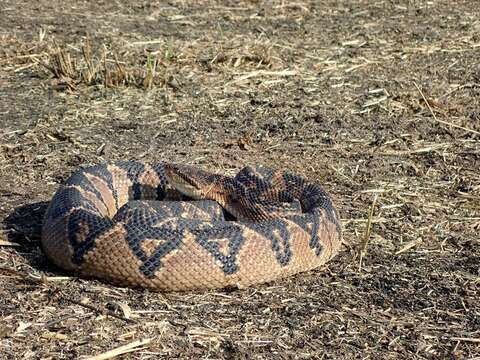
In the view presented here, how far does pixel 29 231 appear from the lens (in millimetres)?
7656

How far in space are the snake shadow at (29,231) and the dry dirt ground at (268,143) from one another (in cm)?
2

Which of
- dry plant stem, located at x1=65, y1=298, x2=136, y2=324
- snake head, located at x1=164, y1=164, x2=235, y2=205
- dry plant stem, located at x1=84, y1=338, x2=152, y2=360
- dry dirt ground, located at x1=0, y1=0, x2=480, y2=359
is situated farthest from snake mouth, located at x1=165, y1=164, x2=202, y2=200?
dry plant stem, located at x1=84, y1=338, x2=152, y2=360

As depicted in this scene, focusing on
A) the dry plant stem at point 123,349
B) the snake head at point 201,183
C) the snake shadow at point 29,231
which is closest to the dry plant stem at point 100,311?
the dry plant stem at point 123,349

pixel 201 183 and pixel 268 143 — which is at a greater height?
pixel 201 183

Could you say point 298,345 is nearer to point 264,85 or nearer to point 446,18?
point 264,85

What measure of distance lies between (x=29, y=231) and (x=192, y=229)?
151 centimetres

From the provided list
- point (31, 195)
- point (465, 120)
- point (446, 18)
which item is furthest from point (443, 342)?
point (446, 18)

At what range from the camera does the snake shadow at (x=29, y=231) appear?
711cm

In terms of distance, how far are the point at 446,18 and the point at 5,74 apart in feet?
23.0

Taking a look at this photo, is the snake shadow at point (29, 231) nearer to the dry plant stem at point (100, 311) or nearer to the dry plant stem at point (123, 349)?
the dry plant stem at point (100, 311)

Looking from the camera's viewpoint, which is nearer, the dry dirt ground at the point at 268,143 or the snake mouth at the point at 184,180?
the dry dirt ground at the point at 268,143

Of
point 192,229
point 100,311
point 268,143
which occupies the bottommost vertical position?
point 268,143

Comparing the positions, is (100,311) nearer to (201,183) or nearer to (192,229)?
(192,229)

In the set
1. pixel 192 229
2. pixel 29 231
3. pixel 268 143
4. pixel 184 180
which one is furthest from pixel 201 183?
pixel 268 143
